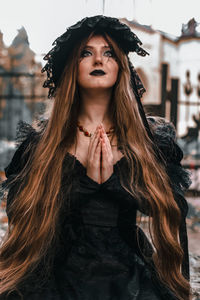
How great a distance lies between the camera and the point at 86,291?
1.36 meters

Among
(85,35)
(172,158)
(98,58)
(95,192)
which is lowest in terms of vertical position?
(95,192)

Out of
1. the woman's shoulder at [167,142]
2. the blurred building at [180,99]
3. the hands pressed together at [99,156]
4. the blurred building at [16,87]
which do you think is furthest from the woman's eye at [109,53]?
the blurred building at [16,87]

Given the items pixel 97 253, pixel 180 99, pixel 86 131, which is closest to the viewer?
→ pixel 97 253

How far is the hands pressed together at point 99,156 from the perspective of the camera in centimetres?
147

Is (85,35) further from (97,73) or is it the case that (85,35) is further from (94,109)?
(94,109)

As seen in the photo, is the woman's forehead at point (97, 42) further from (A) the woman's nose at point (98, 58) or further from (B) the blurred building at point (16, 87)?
(B) the blurred building at point (16, 87)

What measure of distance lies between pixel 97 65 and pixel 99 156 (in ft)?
1.27

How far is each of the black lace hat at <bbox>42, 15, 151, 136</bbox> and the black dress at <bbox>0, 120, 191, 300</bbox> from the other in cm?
40

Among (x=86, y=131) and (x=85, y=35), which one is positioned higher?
(x=85, y=35)

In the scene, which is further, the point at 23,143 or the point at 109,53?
the point at 23,143

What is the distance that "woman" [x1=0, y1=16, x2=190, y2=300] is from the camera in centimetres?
145

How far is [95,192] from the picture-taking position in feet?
4.84

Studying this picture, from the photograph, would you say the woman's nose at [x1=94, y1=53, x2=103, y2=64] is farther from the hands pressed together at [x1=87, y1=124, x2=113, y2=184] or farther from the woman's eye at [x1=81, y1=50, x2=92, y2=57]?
the hands pressed together at [x1=87, y1=124, x2=113, y2=184]

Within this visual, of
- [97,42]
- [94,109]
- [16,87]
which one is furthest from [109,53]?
[16,87]
